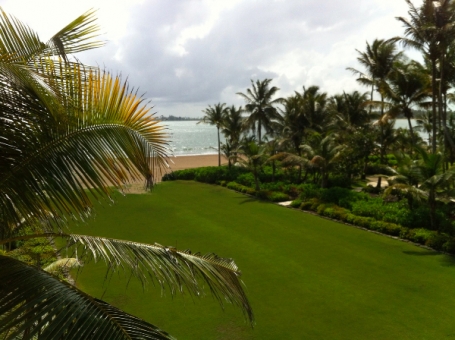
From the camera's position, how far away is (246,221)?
1461cm

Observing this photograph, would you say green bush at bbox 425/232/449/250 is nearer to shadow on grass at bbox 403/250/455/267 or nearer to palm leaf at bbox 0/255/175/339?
shadow on grass at bbox 403/250/455/267

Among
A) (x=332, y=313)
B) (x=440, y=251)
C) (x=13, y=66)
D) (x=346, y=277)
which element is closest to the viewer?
(x=13, y=66)

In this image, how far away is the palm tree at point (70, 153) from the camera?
2.78 meters

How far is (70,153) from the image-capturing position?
10.3 feet

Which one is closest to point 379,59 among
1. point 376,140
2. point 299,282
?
point 376,140

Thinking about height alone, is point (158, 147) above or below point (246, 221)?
above

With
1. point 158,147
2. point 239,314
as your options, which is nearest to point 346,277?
point 239,314

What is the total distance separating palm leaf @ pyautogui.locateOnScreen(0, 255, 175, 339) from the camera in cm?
220

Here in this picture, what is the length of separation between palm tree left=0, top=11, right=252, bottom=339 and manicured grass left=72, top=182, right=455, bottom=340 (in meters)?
2.26

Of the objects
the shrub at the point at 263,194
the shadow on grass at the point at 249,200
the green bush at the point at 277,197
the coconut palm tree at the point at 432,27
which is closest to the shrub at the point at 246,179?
the shrub at the point at 263,194

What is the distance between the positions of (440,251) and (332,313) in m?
5.06

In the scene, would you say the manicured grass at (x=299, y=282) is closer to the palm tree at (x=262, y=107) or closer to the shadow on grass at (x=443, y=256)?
the shadow on grass at (x=443, y=256)

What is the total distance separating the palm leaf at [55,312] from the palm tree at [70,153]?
1 centimetres

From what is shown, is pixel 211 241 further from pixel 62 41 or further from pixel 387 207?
pixel 62 41
